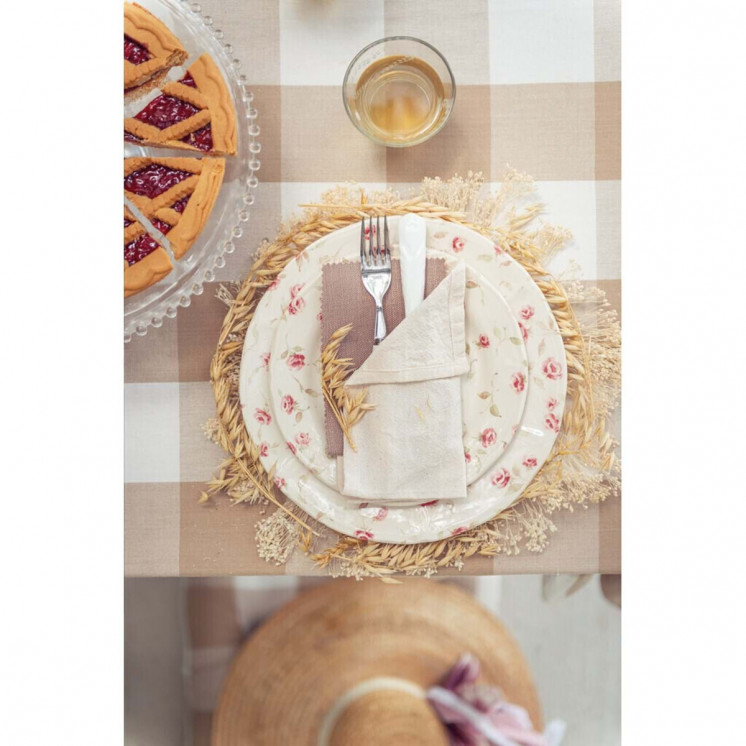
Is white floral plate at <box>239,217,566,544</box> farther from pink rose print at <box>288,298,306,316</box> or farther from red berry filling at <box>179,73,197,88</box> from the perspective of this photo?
red berry filling at <box>179,73,197,88</box>

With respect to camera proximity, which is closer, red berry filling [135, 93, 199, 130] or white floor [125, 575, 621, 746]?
red berry filling [135, 93, 199, 130]

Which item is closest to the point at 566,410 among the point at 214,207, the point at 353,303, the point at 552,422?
the point at 552,422

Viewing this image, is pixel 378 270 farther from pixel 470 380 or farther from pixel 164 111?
pixel 164 111

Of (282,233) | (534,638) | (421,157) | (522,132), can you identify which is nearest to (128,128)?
(282,233)

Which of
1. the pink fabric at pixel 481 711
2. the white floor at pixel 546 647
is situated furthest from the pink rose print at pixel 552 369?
the pink fabric at pixel 481 711

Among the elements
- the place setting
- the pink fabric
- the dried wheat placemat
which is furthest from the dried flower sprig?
the pink fabric

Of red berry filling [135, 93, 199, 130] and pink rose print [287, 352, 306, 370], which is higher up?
red berry filling [135, 93, 199, 130]

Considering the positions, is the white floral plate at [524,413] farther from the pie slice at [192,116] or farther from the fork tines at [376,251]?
the pie slice at [192,116]
